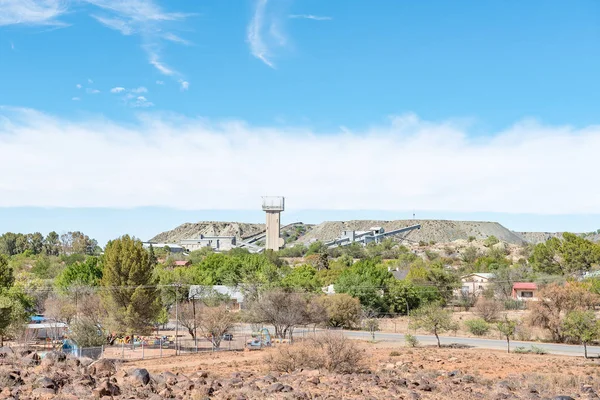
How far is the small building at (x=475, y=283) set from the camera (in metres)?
85.5

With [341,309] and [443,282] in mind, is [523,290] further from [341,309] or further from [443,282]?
[341,309]

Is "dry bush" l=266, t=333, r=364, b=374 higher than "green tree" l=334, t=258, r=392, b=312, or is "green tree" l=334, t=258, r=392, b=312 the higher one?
"green tree" l=334, t=258, r=392, b=312

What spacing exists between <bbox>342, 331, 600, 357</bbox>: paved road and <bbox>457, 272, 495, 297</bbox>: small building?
31.5 m

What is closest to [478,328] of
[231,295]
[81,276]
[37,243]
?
[231,295]

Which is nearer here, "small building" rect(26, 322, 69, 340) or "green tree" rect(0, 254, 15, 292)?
"green tree" rect(0, 254, 15, 292)

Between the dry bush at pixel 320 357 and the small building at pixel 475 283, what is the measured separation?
5852 cm

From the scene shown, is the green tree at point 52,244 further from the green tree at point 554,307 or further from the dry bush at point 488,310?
the green tree at point 554,307

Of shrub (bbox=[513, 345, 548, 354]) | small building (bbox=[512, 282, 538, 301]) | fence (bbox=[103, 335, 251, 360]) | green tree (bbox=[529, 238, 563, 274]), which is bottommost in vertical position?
fence (bbox=[103, 335, 251, 360])

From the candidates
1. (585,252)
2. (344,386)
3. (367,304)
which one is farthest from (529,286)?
(344,386)

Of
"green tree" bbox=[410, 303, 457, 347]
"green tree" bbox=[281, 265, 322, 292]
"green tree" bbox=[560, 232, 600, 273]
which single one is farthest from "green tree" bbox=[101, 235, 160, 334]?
"green tree" bbox=[560, 232, 600, 273]

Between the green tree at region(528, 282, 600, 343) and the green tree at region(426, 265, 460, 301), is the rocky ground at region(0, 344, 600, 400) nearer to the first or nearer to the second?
the green tree at region(528, 282, 600, 343)

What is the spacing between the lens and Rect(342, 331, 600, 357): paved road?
4219cm

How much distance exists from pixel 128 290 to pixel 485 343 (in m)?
28.4

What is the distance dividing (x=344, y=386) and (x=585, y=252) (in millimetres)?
78116
